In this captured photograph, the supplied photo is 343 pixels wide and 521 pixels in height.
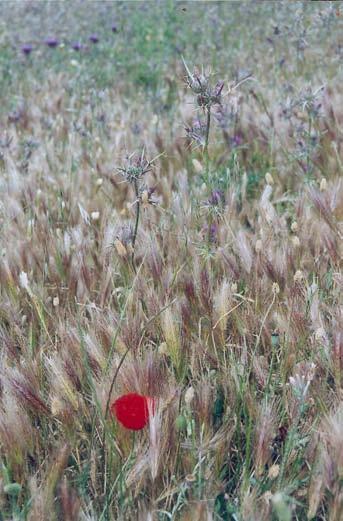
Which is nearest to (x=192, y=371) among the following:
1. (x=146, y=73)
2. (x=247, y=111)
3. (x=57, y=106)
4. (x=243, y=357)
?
(x=243, y=357)

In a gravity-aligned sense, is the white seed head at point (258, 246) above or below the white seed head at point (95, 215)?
above

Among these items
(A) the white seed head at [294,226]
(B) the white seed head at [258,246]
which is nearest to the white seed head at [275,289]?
(B) the white seed head at [258,246]

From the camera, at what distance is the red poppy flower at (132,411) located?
3.16ft

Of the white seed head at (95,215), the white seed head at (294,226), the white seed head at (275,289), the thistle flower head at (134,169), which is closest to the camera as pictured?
the white seed head at (275,289)

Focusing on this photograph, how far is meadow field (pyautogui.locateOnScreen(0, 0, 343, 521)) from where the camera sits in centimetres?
99

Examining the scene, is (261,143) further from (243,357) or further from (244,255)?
(243,357)

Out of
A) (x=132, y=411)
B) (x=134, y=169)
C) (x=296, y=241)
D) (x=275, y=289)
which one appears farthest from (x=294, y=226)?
(x=132, y=411)

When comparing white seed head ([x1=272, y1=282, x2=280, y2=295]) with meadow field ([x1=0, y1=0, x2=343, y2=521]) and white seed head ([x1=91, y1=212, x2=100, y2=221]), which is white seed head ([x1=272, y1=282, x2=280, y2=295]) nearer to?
meadow field ([x1=0, y1=0, x2=343, y2=521])

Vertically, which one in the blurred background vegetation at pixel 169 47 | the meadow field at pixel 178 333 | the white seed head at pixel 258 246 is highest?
the blurred background vegetation at pixel 169 47

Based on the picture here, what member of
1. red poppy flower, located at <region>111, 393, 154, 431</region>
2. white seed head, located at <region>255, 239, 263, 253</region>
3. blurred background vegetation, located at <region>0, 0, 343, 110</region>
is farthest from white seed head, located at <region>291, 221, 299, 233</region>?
blurred background vegetation, located at <region>0, 0, 343, 110</region>

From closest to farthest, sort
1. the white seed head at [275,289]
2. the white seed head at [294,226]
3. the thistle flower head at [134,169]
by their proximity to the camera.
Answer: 1. the white seed head at [275,289]
2. the thistle flower head at [134,169]
3. the white seed head at [294,226]

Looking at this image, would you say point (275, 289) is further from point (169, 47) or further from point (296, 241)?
point (169, 47)

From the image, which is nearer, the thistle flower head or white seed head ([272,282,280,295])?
white seed head ([272,282,280,295])

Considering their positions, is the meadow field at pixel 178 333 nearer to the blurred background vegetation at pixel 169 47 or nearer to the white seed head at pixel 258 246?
the white seed head at pixel 258 246
